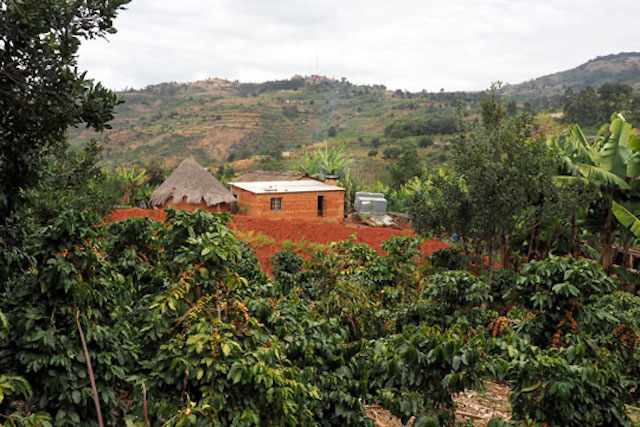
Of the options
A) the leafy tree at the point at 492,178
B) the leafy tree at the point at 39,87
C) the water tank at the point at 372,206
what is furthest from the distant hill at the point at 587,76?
the leafy tree at the point at 39,87

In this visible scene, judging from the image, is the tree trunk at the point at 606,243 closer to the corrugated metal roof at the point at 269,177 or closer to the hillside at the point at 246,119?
the corrugated metal roof at the point at 269,177

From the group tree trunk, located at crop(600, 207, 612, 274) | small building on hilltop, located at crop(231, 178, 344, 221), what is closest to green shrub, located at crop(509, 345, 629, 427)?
tree trunk, located at crop(600, 207, 612, 274)

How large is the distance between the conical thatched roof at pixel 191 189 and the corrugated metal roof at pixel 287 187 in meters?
1.01

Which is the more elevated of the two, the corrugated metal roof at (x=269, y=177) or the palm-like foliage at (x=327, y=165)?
the palm-like foliage at (x=327, y=165)

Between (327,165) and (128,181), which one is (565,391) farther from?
(128,181)

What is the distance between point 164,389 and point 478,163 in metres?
7.23

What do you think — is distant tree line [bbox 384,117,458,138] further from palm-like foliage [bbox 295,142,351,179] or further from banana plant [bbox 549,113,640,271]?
banana plant [bbox 549,113,640,271]

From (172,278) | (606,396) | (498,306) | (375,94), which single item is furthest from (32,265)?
(375,94)

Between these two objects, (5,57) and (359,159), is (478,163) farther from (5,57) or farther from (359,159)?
(359,159)

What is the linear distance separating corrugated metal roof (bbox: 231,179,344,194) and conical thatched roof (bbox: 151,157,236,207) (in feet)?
3.33

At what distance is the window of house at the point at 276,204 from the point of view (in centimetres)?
2093

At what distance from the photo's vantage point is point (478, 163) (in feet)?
28.9

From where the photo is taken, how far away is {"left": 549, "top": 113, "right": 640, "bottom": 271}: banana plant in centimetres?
936

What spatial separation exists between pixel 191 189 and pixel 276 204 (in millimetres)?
4014
